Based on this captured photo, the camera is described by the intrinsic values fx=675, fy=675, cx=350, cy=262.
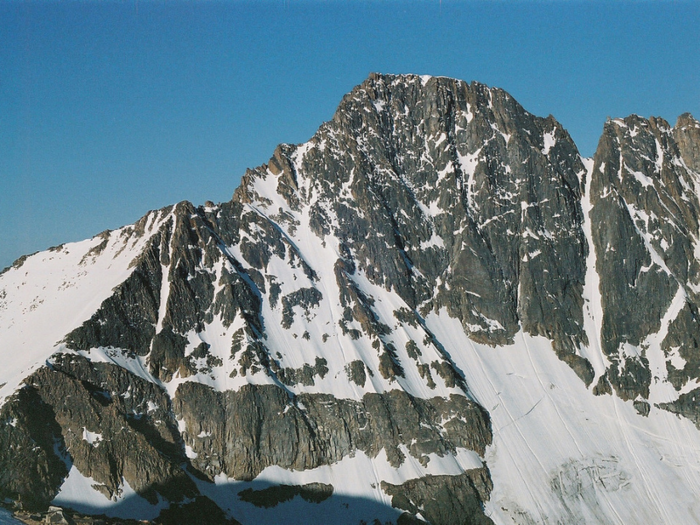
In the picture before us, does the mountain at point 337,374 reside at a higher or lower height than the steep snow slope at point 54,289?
lower

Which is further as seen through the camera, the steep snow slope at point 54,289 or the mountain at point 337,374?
the steep snow slope at point 54,289

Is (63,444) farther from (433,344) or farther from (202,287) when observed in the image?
(433,344)

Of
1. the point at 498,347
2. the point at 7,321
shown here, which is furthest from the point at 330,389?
the point at 7,321

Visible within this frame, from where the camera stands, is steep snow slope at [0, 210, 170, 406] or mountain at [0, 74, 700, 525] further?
steep snow slope at [0, 210, 170, 406]

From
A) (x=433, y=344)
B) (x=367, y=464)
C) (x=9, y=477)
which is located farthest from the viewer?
(x=433, y=344)

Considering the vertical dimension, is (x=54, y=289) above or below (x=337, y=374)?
above

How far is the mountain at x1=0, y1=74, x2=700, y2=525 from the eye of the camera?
132250mm

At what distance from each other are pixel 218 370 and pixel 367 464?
39673mm

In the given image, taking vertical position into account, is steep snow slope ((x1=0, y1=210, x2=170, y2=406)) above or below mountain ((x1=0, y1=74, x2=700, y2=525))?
above

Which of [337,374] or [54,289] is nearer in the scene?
[337,374]

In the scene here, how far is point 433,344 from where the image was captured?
17588 centimetres

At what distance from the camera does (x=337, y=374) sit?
162 metres

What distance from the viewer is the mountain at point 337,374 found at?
434ft

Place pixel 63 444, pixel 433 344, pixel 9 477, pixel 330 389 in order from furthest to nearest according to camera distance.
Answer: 1. pixel 433 344
2. pixel 330 389
3. pixel 63 444
4. pixel 9 477
